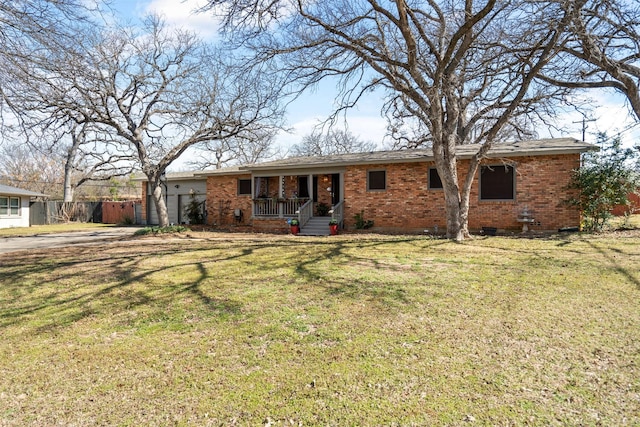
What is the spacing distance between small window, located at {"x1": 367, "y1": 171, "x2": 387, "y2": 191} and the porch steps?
89.3 inches

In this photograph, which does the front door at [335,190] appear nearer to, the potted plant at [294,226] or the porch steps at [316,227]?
the porch steps at [316,227]

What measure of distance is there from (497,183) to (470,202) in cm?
110

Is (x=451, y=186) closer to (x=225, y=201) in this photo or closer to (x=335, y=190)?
(x=335, y=190)

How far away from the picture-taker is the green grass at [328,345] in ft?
9.25

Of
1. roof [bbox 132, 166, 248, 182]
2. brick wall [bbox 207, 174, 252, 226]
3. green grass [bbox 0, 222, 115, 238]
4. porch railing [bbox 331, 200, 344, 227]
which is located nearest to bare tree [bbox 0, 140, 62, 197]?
green grass [bbox 0, 222, 115, 238]

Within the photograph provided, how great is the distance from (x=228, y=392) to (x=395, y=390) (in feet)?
4.35

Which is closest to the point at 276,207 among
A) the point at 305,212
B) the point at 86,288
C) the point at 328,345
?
the point at 305,212

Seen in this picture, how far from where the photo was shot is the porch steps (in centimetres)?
1537

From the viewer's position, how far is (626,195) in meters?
11.8

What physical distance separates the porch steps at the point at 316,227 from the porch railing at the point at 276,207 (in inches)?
43.7

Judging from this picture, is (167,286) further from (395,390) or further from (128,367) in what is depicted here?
(395,390)

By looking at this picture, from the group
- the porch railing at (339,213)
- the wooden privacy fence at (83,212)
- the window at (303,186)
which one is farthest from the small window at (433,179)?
the wooden privacy fence at (83,212)

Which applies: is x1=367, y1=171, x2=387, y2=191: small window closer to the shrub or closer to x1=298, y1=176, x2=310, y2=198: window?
the shrub

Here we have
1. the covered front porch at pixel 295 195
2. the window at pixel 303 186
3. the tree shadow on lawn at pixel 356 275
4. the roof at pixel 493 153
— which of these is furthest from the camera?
the window at pixel 303 186
